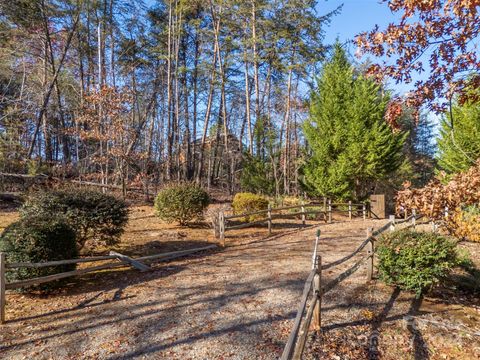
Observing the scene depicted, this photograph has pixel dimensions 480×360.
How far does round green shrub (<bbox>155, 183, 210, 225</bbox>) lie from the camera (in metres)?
11.2

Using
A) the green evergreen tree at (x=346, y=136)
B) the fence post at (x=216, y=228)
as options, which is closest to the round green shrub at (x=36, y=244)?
the fence post at (x=216, y=228)

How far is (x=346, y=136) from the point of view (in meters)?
18.7

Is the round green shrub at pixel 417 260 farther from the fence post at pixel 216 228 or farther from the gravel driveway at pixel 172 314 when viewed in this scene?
the fence post at pixel 216 228

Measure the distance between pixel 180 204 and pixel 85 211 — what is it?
4.05m

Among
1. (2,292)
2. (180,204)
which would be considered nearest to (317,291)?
(2,292)

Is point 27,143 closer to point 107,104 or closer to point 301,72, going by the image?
point 107,104

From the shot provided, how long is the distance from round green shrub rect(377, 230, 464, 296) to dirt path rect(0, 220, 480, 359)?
379 mm

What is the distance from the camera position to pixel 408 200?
3.10 metres

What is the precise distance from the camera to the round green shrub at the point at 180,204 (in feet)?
36.6

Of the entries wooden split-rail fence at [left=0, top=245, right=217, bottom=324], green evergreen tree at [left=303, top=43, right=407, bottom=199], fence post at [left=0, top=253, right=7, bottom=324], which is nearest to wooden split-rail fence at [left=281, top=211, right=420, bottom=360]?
wooden split-rail fence at [left=0, top=245, right=217, bottom=324]

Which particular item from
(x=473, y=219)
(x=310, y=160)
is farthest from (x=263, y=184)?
(x=473, y=219)

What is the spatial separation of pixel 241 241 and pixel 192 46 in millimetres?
18497

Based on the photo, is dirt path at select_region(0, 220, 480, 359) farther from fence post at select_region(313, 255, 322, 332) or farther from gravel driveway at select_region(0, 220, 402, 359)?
fence post at select_region(313, 255, 322, 332)

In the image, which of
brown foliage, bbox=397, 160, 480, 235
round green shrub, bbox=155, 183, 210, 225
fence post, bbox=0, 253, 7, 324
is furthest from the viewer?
round green shrub, bbox=155, 183, 210, 225
